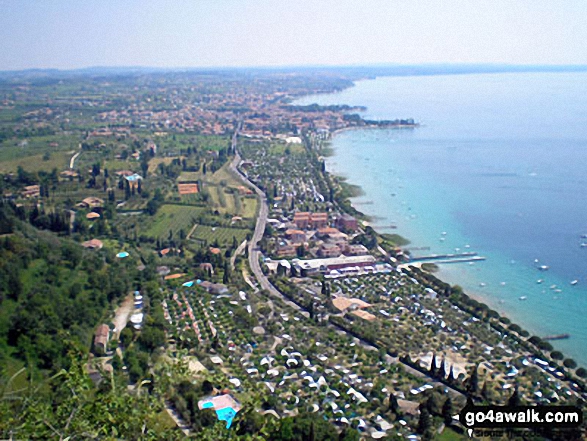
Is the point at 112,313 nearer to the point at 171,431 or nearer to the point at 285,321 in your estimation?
the point at 285,321

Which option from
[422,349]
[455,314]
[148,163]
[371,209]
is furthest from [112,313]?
[148,163]

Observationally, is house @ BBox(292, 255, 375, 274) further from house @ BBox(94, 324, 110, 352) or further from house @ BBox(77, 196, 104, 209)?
house @ BBox(77, 196, 104, 209)

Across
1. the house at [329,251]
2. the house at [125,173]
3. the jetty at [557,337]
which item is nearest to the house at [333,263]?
the house at [329,251]

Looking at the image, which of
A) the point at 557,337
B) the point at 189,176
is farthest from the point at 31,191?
the point at 557,337

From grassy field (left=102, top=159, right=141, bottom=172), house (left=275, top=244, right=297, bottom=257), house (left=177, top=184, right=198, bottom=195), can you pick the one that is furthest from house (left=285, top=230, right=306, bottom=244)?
grassy field (left=102, top=159, right=141, bottom=172)

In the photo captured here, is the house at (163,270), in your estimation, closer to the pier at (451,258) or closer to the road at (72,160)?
the pier at (451,258)

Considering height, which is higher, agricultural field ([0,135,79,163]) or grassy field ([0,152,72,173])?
agricultural field ([0,135,79,163])

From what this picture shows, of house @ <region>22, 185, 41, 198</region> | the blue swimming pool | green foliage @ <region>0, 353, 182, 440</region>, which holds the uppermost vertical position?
green foliage @ <region>0, 353, 182, 440</region>
